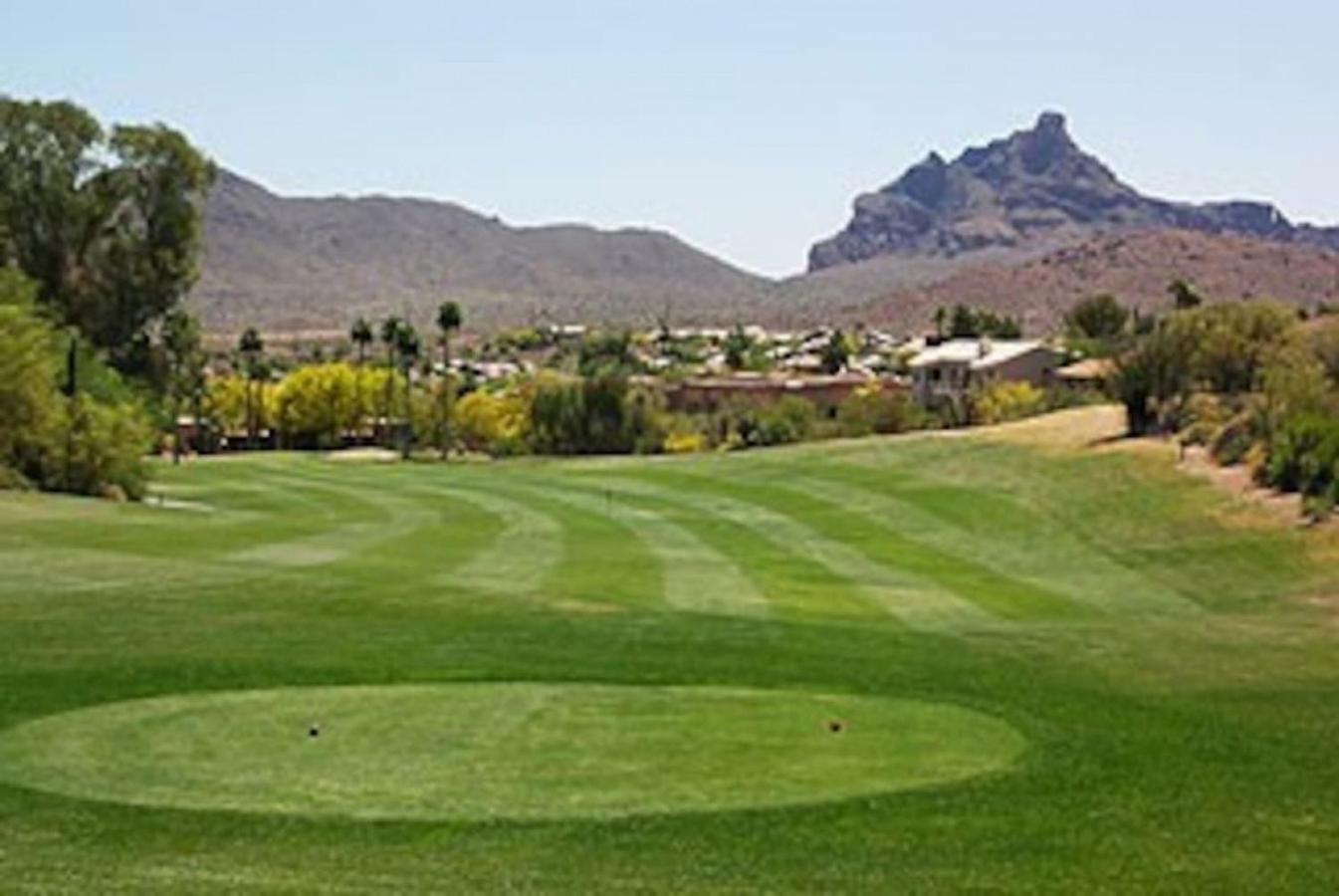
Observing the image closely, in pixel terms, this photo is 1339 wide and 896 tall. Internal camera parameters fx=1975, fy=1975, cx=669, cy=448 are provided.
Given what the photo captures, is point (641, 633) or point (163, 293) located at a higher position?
point (163, 293)

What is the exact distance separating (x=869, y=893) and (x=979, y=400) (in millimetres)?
95825

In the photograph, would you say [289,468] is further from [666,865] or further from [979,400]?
[666,865]

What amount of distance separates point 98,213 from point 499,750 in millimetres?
68629

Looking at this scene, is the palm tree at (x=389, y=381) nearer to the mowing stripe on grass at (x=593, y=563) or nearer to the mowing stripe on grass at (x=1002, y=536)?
the mowing stripe on grass at (x=1002, y=536)

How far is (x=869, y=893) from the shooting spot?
11.6 meters

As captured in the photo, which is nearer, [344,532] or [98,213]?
[344,532]

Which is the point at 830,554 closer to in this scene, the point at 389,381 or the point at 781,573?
the point at 781,573

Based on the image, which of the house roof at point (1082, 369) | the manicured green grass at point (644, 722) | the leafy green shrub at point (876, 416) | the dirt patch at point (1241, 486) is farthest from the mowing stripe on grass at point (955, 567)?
the house roof at point (1082, 369)

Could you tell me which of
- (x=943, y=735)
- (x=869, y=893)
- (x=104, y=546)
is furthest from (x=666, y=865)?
(x=104, y=546)

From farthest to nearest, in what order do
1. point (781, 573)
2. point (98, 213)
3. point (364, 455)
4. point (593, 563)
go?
point (364, 455), point (98, 213), point (593, 563), point (781, 573)

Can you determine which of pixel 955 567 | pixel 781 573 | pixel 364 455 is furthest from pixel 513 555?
pixel 364 455

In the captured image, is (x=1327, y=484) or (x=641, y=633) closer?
(x=641, y=633)

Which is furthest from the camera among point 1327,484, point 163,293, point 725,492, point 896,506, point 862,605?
point 163,293

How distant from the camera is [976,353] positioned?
13150 centimetres
